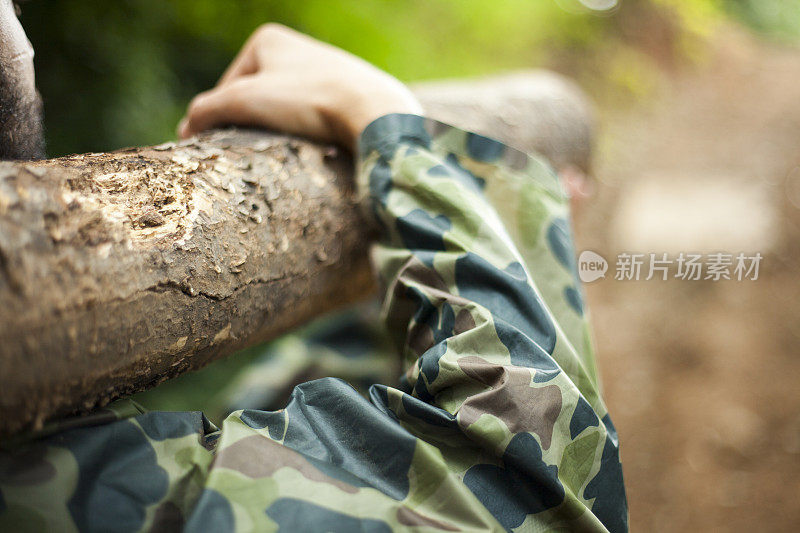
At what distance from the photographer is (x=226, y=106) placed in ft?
2.83

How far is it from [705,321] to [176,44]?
89.1 inches

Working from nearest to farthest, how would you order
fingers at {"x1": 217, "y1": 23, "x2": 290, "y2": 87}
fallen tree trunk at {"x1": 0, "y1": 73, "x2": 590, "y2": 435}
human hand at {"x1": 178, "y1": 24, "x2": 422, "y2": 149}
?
fallen tree trunk at {"x1": 0, "y1": 73, "x2": 590, "y2": 435} → human hand at {"x1": 178, "y1": 24, "x2": 422, "y2": 149} → fingers at {"x1": 217, "y1": 23, "x2": 290, "y2": 87}

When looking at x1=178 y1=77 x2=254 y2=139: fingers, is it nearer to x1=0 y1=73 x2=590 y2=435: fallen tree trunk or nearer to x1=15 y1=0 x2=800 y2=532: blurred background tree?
x1=0 y1=73 x2=590 y2=435: fallen tree trunk

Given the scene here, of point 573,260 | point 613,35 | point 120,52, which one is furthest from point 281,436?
point 613,35

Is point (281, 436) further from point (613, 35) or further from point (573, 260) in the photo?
point (613, 35)

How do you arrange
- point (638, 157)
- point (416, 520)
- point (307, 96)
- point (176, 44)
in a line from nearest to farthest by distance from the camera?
point (416, 520)
point (307, 96)
point (176, 44)
point (638, 157)

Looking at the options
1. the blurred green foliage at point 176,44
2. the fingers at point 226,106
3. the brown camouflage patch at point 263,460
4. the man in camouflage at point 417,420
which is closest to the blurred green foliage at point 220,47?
the blurred green foliage at point 176,44

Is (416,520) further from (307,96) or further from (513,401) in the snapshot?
(307,96)

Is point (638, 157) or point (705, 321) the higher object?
point (638, 157)

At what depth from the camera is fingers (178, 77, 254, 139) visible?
85 centimetres

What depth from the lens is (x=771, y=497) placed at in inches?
66.9

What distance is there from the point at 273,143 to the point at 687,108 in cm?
351

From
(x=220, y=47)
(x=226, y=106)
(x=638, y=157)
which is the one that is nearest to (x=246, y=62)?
(x=226, y=106)

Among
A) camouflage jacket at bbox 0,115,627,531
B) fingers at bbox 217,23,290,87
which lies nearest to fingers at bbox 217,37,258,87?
fingers at bbox 217,23,290,87
